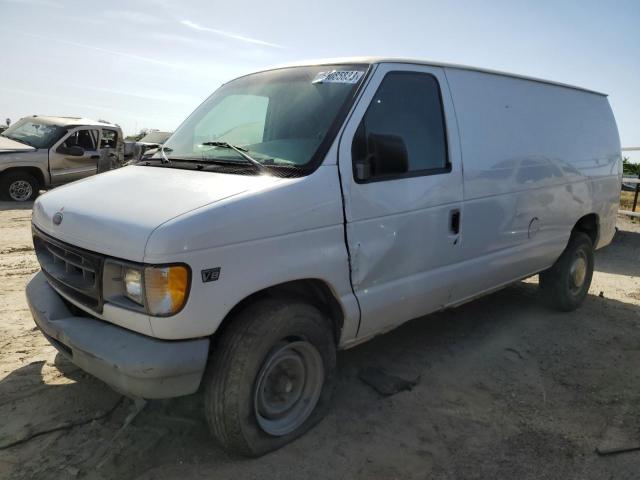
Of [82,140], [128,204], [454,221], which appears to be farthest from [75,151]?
[454,221]

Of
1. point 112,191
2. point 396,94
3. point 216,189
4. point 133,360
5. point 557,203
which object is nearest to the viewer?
point 133,360

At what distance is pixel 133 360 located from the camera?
2410 millimetres

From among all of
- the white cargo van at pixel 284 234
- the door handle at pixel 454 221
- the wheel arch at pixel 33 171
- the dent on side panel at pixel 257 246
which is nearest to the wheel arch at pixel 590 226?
the white cargo van at pixel 284 234

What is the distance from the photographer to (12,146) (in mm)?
11914

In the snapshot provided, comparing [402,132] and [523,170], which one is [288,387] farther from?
[523,170]

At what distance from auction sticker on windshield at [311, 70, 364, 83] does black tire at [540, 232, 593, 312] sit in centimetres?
327

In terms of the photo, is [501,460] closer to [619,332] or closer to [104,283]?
[104,283]

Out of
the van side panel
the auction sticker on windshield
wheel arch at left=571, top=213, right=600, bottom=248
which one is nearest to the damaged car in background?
the auction sticker on windshield

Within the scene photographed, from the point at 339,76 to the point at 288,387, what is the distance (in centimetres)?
191

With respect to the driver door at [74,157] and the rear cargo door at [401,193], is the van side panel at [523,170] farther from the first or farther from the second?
the driver door at [74,157]

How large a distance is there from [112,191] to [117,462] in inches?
57.1

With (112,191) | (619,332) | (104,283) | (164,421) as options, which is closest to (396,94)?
(112,191)

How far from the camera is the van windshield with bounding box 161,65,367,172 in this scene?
3.07m

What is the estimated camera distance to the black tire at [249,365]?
262 cm
